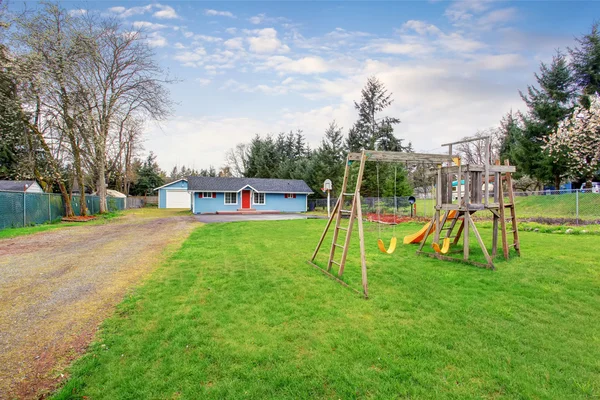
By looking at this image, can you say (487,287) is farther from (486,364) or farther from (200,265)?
(200,265)

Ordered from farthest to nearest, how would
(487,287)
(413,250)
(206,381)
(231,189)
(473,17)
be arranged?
(231,189) < (473,17) < (413,250) < (487,287) < (206,381)

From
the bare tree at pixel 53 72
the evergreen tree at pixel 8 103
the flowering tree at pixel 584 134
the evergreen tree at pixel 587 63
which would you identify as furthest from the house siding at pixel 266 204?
the evergreen tree at pixel 587 63

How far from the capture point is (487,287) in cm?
489

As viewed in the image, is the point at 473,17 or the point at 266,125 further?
the point at 266,125

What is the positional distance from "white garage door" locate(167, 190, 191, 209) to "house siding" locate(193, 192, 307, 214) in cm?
1197

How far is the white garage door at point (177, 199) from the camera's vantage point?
35.7 meters

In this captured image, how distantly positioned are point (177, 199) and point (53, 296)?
111 ft

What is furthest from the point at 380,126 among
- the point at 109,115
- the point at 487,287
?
the point at 487,287

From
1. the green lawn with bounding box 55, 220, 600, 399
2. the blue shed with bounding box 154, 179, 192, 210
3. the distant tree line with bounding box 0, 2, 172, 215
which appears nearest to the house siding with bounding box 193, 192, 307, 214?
the distant tree line with bounding box 0, 2, 172, 215

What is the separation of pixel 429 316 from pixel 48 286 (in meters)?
6.24

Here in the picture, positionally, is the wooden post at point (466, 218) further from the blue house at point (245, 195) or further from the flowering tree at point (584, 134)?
the blue house at point (245, 195)

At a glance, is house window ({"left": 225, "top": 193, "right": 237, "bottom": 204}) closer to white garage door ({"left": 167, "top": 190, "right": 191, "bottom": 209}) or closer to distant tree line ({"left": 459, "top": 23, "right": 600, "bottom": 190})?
white garage door ({"left": 167, "top": 190, "right": 191, "bottom": 209})

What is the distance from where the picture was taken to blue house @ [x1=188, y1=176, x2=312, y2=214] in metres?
26.2

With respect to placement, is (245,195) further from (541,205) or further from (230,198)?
(541,205)
